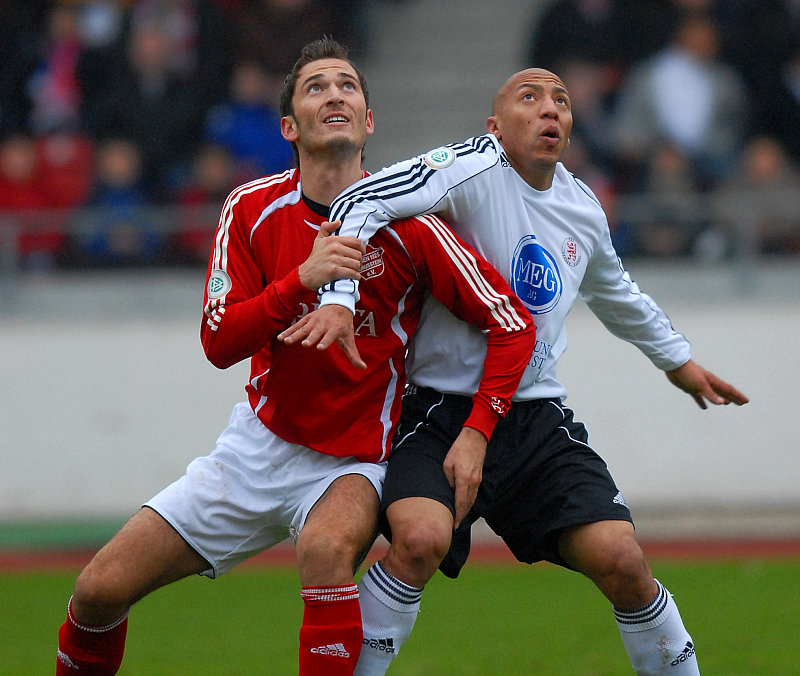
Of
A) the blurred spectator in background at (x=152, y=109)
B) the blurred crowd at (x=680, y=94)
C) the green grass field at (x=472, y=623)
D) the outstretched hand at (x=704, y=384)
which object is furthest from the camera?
the blurred spectator in background at (x=152, y=109)

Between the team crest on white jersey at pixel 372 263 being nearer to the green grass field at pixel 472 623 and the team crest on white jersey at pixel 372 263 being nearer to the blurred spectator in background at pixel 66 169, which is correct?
the green grass field at pixel 472 623

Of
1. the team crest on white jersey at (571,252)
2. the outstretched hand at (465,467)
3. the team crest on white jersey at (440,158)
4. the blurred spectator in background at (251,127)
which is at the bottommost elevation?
the blurred spectator in background at (251,127)

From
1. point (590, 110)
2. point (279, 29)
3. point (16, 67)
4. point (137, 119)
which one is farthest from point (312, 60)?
point (16, 67)

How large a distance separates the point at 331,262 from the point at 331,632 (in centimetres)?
111

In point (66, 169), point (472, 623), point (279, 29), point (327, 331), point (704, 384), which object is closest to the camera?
point (327, 331)

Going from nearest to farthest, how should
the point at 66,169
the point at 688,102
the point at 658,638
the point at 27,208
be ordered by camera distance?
the point at 658,638, the point at 27,208, the point at 66,169, the point at 688,102

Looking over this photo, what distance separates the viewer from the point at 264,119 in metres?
10.3

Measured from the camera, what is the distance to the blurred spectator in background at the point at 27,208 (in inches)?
372

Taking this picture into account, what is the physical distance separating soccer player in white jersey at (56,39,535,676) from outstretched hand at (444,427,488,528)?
0.03 m

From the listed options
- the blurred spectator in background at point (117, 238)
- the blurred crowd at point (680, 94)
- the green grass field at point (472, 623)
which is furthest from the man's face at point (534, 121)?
the blurred spectator in background at point (117, 238)

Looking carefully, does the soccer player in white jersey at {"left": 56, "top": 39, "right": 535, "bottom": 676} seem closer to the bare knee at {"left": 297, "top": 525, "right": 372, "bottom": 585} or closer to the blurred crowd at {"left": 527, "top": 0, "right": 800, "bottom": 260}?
the bare knee at {"left": 297, "top": 525, "right": 372, "bottom": 585}

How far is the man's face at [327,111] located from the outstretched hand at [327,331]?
0.66m

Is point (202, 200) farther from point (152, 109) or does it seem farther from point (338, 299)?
point (338, 299)

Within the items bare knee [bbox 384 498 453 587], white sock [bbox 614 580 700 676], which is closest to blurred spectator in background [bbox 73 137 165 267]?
bare knee [bbox 384 498 453 587]
